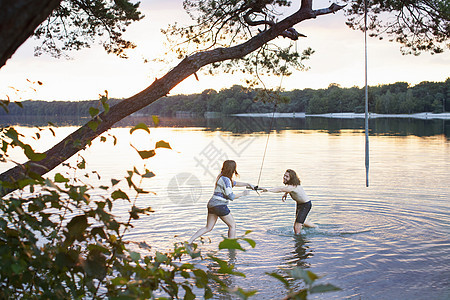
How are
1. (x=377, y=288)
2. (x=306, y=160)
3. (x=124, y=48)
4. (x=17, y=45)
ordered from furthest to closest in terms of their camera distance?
(x=306, y=160), (x=124, y=48), (x=377, y=288), (x=17, y=45)

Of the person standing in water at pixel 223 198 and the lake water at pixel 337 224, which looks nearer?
the lake water at pixel 337 224

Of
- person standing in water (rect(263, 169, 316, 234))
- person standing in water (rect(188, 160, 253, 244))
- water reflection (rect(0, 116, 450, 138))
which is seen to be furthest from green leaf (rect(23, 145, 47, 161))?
water reflection (rect(0, 116, 450, 138))

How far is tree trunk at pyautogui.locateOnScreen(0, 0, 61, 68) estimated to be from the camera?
1.95 meters

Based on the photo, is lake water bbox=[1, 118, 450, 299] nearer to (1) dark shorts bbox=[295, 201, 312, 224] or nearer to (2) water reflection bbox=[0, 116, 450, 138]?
(1) dark shorts bbox=[295, 201, 312, 224]

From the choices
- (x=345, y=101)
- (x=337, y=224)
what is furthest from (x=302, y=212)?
(x=345, y=101)

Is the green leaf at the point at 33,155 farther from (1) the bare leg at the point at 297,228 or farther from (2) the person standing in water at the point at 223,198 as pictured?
(1) the bare leg at the point at 297,228

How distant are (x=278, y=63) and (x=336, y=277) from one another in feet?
17.1

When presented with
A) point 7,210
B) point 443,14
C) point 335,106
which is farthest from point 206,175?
point 335,106

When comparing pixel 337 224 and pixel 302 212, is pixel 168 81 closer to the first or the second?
pixel 302 212

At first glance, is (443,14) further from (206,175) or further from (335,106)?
(335,106)

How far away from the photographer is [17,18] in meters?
1.98

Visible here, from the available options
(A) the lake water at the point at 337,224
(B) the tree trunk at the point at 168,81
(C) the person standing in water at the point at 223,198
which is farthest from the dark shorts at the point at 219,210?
(B) the tree trunk at the point at 168,81

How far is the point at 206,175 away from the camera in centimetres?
1850

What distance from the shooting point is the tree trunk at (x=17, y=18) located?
195cm
